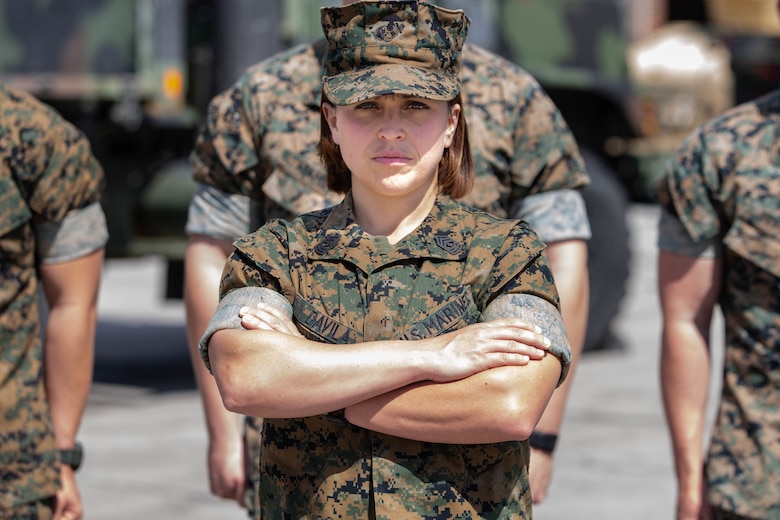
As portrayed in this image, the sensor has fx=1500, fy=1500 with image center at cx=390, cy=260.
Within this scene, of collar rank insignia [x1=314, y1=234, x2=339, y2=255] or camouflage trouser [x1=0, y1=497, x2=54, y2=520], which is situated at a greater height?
collar rank insignia [x1=314, y1=234, x2=339, y2=255]


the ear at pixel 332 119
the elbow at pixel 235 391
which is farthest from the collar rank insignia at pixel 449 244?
the elbow at pixel 235 391

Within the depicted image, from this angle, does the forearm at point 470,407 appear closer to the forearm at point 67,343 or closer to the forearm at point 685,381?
the forearm at point 685,381

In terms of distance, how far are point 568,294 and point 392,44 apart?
3.35 ft

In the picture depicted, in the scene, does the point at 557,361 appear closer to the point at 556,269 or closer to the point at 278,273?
the point at 278,273

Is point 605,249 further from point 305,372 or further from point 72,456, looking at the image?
point 305,372

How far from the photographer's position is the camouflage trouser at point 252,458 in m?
3.21

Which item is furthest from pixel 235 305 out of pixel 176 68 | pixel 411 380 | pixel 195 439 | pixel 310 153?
pixel 176 68

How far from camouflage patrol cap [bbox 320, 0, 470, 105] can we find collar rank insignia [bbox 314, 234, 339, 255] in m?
0.23

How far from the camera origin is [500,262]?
7.80ft

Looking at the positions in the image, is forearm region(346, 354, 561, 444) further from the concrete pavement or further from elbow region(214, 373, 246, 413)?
the concrete pavement

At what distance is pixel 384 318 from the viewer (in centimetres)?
238

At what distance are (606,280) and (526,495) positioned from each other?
21.2 ft

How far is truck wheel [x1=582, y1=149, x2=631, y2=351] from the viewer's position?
877 centimetres

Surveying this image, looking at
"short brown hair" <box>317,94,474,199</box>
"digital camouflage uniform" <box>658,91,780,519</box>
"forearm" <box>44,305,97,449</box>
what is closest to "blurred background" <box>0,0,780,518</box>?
"forearm" <box>44,305,97,449</box>
